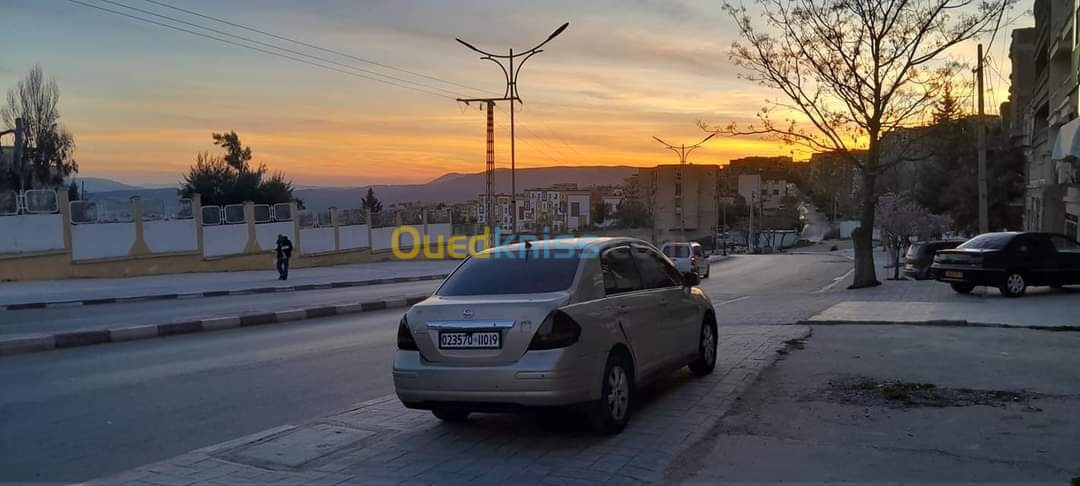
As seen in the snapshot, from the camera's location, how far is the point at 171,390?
8.60 m

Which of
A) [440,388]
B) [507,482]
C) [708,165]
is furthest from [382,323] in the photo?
[708,165]

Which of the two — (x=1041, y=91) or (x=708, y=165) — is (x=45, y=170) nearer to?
(x=708, y=165)

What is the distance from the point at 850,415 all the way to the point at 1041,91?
3413 centimetres

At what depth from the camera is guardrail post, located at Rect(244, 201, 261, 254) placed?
3616cm

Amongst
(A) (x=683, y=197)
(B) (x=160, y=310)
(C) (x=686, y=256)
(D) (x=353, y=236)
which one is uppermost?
(A) (x=683, y=197)

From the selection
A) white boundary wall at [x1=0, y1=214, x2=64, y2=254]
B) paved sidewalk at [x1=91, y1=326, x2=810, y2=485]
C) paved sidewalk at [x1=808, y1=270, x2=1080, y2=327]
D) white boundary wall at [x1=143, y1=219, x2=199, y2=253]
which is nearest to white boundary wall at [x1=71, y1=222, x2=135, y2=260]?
white boundary wall at [x1=0, y1=214, x2=64, y2=254]

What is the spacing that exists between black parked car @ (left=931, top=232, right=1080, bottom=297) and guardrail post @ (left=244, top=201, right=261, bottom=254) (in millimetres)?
28610

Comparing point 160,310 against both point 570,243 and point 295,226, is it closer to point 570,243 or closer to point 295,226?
point 570,243

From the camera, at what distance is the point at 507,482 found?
16.6 feet

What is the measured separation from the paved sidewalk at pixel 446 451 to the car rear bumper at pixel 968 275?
12.0 meters

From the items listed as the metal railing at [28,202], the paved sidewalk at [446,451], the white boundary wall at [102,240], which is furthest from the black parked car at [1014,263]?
the metal railing at [28,202]

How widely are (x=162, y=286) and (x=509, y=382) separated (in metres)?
22.8

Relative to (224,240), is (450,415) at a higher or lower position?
lower

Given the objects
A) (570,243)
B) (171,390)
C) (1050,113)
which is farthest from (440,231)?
(570,243)
